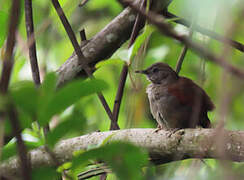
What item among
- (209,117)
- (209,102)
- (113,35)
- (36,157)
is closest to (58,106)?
(36,157)

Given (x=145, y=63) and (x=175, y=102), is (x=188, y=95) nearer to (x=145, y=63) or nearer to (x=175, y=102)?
(x=175, y=102)

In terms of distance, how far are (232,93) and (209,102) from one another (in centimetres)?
246

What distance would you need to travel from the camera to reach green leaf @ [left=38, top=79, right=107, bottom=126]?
3.01 feet

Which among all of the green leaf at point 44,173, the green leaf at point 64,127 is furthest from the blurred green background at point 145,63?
the green leaf at point 44,173

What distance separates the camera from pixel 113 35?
121 inches

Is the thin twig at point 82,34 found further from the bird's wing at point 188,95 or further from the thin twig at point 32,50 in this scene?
the bird's wing at point 188,95

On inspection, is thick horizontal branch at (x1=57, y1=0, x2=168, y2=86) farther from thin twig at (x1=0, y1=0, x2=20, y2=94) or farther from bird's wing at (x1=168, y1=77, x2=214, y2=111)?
thin twig at (x1=0, y1=0, x2=20, y2=94)

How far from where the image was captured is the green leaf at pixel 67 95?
36.2 inches

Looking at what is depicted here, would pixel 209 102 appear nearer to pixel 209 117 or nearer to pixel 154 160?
pixel 209 117

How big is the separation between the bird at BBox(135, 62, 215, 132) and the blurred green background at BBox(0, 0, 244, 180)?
14cm

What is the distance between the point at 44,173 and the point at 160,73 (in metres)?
3.14

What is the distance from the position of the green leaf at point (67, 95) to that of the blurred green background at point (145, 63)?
4cm

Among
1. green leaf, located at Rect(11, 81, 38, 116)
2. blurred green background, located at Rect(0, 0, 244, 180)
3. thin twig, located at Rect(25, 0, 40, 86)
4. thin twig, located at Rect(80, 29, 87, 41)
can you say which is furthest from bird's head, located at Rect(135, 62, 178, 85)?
green leaf, located at Rect(11, 81, 38, 116)

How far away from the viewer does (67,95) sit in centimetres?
95
